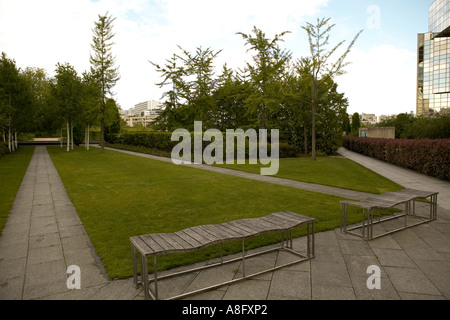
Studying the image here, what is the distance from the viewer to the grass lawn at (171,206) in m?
4.78

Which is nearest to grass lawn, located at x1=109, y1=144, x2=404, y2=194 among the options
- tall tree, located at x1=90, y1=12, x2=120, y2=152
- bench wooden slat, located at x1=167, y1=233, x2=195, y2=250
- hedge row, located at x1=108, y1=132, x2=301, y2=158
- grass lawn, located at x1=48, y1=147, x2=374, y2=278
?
grass lawn, located at x1=48, y1=147, x2=374, y2=278

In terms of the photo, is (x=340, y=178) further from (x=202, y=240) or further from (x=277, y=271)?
(x=202, y=240)

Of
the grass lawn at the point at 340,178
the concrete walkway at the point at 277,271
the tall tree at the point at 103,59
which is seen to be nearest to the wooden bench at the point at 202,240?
the concrete walkway at the point at 277,271

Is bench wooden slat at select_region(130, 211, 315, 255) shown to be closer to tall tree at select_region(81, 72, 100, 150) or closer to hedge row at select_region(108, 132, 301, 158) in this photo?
hedge row at select_region(108, 132, 301, 158)

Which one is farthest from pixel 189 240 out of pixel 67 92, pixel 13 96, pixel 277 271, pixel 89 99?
pixel 13 96

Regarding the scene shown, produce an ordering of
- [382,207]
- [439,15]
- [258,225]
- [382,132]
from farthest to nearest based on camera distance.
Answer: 1. [439,15]
2. [382,132]
3. [382,207]
4. [258,225]

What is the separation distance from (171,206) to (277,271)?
4.17 m

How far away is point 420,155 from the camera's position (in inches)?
547

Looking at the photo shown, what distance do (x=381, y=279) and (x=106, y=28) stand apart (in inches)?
1101

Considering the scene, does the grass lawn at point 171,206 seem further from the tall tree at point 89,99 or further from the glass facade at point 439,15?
the glass facade at point 439,15

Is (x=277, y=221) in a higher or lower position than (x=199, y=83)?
lower

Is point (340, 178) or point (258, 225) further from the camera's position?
point (340, 178)

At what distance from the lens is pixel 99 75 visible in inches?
989

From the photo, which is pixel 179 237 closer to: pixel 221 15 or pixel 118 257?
pixel 118 257
